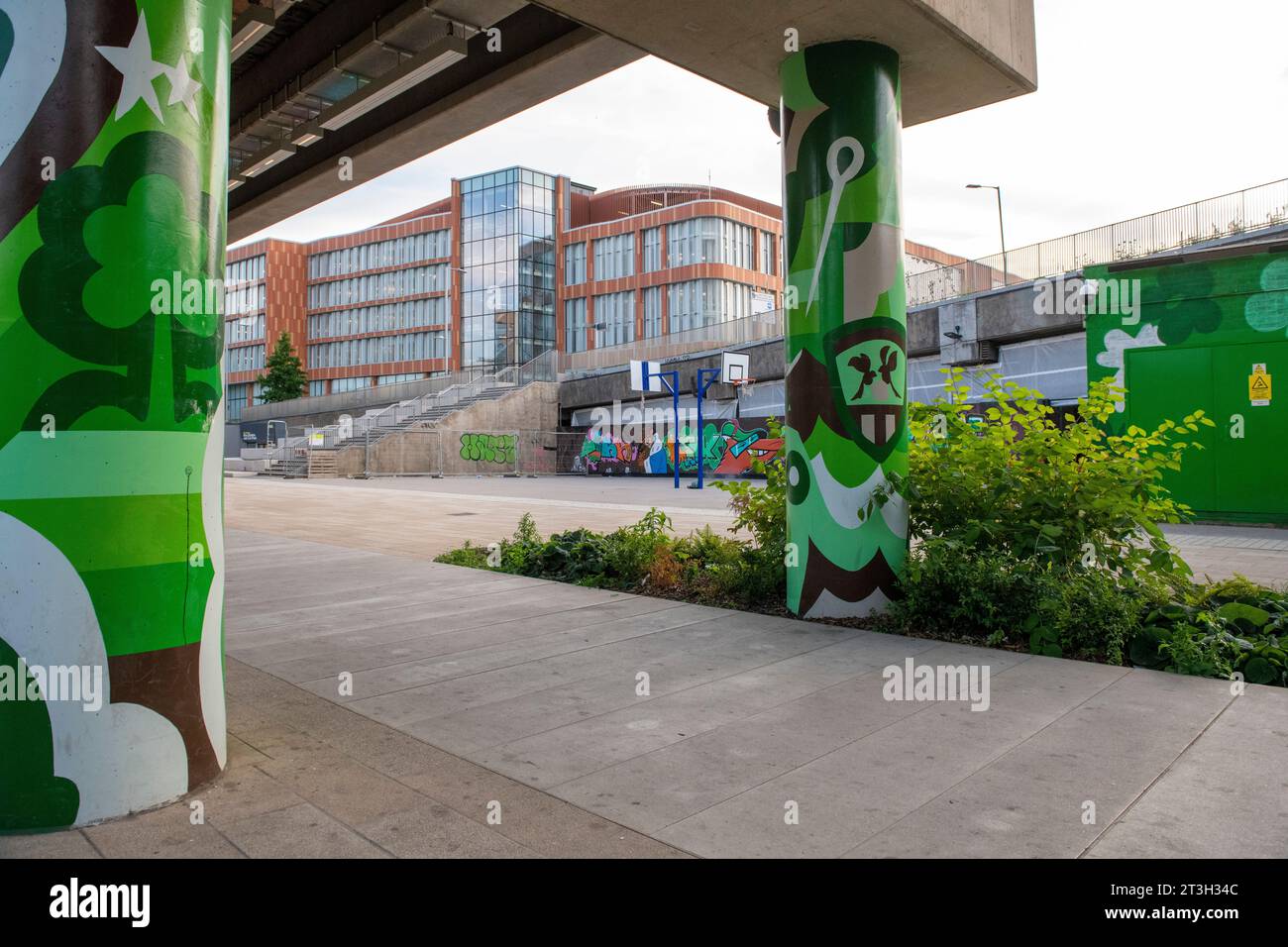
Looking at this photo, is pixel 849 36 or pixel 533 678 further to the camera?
pixel 849 36

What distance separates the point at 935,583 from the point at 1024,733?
2487mm

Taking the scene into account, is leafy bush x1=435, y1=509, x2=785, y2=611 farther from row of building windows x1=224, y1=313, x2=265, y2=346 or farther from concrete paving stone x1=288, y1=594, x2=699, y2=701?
row of building windows x1=224, y1=313, x2=265, y2=346

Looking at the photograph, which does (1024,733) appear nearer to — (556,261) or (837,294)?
(837,294)

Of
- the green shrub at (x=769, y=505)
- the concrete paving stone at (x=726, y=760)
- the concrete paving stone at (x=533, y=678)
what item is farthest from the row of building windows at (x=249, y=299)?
the concrete paving stone at (x=726, y=760)

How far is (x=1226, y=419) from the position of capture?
14461mm

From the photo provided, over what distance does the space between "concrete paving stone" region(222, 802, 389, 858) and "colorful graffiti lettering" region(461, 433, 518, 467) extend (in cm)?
4542

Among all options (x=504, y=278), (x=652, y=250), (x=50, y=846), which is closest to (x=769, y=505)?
(x=50, y=846)

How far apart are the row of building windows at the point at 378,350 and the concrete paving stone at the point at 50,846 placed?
83.5 m

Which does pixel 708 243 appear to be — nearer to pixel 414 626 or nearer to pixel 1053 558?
pixel 414 626

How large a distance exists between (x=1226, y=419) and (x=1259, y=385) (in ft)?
2.26

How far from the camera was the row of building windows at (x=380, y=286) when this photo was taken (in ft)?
278

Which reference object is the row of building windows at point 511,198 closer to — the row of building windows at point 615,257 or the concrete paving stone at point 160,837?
the row of building windows at point 615,257

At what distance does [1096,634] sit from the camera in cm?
612

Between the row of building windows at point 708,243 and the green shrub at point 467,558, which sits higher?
the row of building windows at point 708,243
